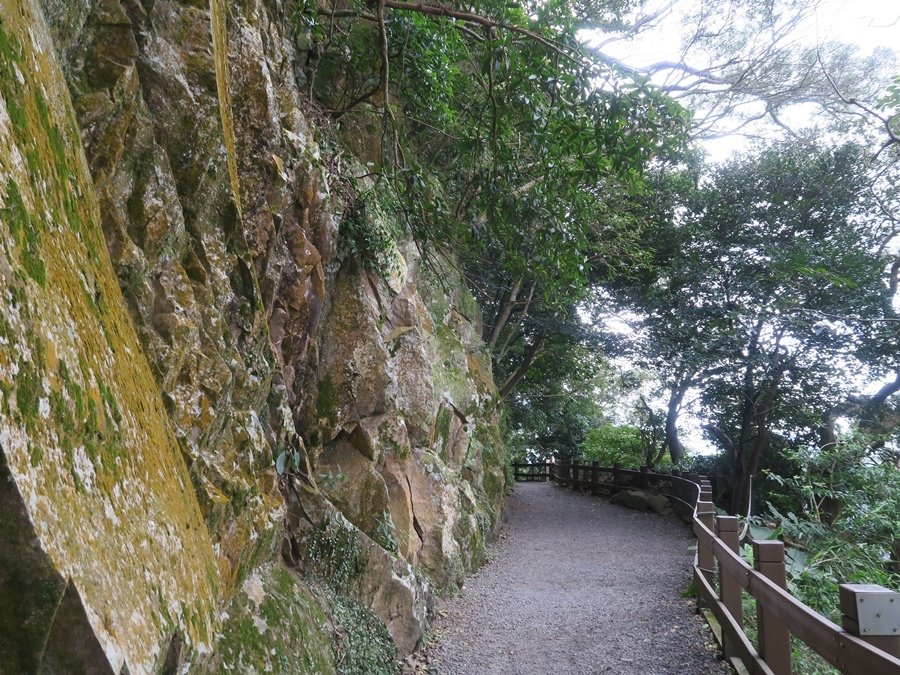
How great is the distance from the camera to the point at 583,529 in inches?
529

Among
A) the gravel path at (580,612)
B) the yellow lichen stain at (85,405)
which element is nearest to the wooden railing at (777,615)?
the gravel path at (580,612)

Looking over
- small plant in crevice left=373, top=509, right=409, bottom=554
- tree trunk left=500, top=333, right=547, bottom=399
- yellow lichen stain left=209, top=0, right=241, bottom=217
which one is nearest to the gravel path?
small plant in crevice left=373, top=509, right=409, bottom=554

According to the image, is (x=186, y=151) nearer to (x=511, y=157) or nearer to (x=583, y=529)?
(x=511, y=157)

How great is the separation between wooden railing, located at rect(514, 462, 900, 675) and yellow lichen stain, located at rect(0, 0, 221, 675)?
2.84m

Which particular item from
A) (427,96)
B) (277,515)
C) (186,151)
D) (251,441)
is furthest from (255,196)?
(427,96)

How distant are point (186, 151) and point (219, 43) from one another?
1.05 metres

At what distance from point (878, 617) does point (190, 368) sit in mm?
3655

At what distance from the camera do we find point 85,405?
216 cm

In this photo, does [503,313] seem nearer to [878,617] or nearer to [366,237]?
[366,237]

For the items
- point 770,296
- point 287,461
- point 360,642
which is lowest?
point 360,642

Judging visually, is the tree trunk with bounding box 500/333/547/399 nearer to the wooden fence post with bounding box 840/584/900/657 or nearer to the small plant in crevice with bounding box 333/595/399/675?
the small plant in crevice with bounding box 333/595/399/675

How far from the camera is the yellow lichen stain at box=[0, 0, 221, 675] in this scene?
5.94ft

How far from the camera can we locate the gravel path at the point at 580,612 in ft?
18.2

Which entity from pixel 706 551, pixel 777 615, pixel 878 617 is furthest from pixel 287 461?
pixel 706 551
